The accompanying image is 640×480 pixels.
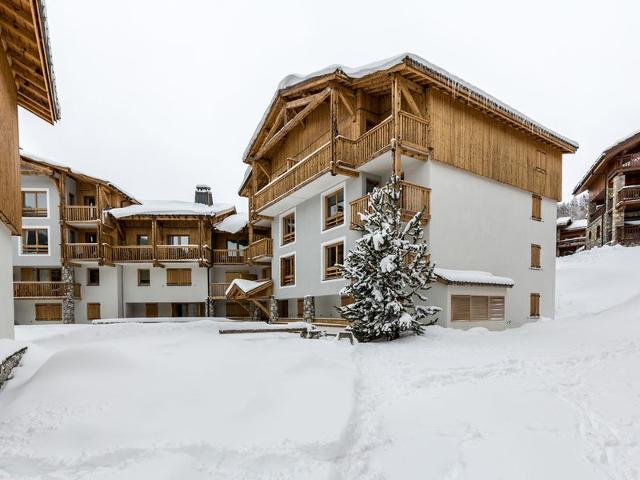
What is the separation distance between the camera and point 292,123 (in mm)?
18078

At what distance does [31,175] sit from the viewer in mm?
23703

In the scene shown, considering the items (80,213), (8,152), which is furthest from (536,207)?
(80,213)

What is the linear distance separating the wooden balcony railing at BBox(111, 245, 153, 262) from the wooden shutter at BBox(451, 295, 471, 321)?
864 inches

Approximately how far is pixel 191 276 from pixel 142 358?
21183mm

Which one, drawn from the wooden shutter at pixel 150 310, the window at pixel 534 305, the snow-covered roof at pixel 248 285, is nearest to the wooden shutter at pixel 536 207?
the window at pixel 534 305

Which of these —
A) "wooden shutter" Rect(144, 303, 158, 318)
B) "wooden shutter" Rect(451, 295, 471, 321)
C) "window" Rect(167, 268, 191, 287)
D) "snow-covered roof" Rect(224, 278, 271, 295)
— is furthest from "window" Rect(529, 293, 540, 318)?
"wooden shutter" Rect(144, 303, 158, 318)

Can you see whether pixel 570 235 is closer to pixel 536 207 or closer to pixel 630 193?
pixel 630 193

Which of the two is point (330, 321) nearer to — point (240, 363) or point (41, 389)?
point (240, 363)

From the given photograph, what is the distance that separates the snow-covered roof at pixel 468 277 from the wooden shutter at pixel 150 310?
2337cm

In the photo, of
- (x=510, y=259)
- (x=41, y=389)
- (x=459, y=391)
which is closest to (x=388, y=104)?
(x=510, y=259)

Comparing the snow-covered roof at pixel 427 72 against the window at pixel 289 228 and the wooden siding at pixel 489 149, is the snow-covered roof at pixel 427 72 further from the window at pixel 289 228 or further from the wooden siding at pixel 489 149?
the window at pixel 289 228

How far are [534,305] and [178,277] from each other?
81.5 ft

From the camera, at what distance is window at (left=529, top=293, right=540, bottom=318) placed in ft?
56.7

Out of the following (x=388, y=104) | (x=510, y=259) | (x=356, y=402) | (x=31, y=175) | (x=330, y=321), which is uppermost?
(x=388, y=104)
